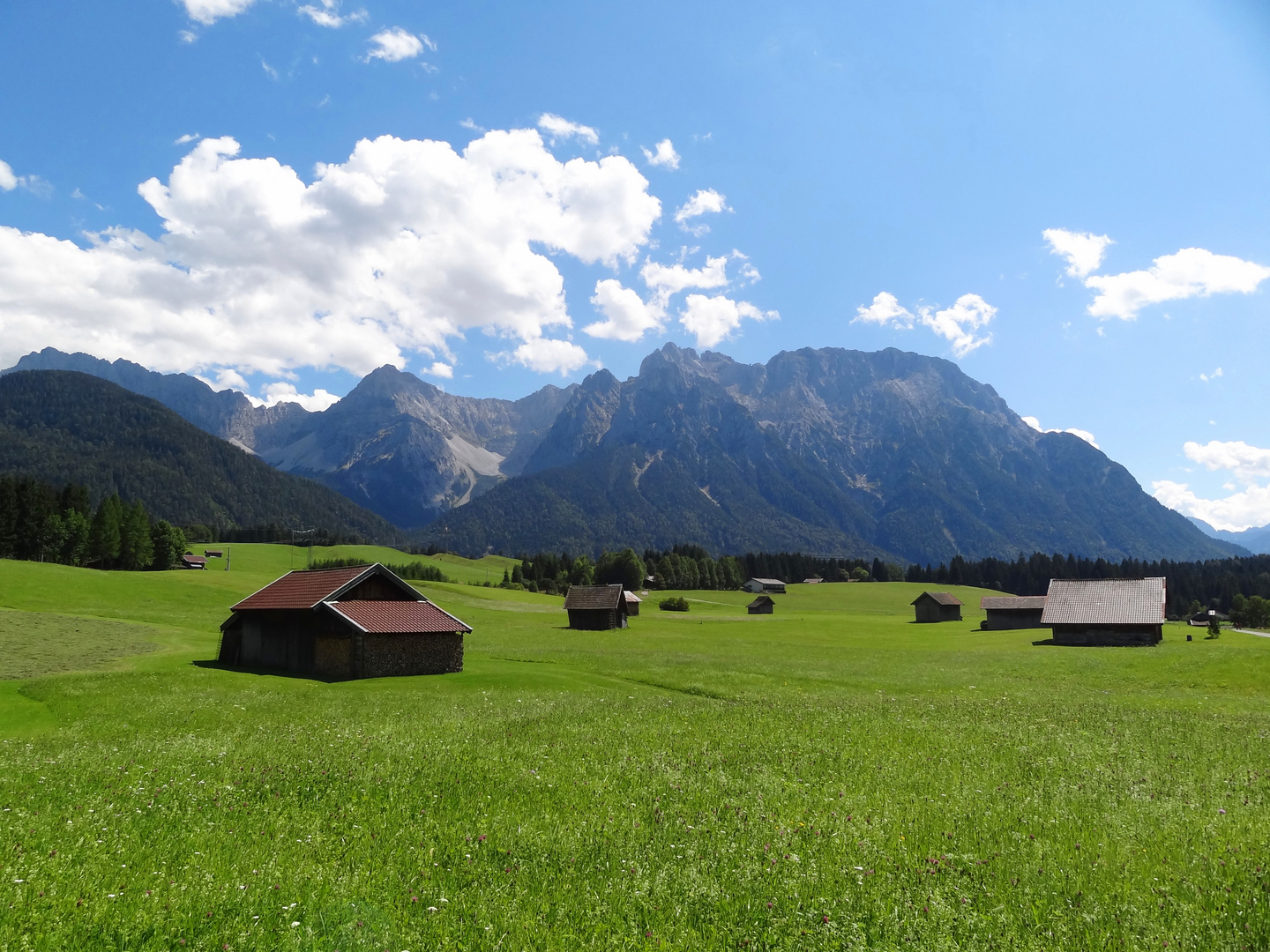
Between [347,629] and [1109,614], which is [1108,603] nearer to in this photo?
[1109,614]

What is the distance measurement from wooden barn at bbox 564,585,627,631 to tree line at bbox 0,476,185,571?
89958 mm

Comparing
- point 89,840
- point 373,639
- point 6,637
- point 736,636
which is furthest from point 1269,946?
point 736,636

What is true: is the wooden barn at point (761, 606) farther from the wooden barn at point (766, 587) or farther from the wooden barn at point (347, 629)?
the wooden barn at point (347, 629)

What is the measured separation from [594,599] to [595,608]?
1.76 m

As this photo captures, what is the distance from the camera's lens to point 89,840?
9.59 m

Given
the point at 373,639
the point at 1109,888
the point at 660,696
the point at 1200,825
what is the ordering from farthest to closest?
1. the point at 373,639
2. the point at 660,696
3. the point at 1200,825
4. the point at 1109,888

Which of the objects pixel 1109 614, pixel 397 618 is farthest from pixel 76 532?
pixel 1109 614

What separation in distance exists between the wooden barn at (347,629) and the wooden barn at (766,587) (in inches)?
5540

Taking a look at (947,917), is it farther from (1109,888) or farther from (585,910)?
(585,910)

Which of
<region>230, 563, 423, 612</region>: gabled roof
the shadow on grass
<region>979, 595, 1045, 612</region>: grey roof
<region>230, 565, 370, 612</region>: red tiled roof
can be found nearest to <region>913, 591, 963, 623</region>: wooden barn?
<region>979, 595, 1045, 612</region>: grey roof

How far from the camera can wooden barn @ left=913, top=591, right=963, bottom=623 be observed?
395 feet

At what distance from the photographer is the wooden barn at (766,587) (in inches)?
7190

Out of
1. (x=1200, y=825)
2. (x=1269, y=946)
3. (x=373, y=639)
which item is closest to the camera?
(x=1269, y=946)

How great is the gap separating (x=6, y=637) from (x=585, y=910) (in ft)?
188
